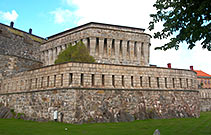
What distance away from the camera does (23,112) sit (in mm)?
21656

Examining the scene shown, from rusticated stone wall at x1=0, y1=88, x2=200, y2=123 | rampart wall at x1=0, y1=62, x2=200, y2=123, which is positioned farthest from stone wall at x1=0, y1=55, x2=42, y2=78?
rusticated stone wall at x1=0, y1=88, x2=200, y2=123

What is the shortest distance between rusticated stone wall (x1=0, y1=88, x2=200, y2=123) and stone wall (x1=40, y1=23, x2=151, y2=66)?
46.5 feet

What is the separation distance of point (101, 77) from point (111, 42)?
1640 cm

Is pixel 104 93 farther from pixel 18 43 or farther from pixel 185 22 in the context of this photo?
pixel 18 43

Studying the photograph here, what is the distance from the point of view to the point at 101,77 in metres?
18.6

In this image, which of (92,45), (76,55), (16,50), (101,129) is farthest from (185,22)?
(16,50)

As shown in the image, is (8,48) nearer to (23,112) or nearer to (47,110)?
(23,112)

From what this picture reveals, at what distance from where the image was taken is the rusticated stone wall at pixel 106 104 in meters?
17.0

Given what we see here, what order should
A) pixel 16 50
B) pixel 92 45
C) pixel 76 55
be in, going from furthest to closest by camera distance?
pixel 16 50 → pixel 92 45 → pixel 76 55

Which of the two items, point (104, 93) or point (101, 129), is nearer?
point (101, 129)

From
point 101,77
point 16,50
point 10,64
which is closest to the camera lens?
point 101,77

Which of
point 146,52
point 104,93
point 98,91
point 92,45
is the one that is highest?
point 92,45

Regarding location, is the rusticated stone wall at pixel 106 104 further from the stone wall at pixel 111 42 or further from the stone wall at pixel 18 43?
the stone wall at pixel 111 42

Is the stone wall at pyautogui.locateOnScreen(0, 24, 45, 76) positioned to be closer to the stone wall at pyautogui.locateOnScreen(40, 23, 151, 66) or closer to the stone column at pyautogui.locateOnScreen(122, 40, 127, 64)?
the stone wall at pyautogui.locateOnScreen(40, 23, 151, 66)
